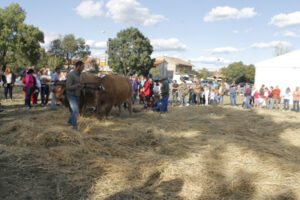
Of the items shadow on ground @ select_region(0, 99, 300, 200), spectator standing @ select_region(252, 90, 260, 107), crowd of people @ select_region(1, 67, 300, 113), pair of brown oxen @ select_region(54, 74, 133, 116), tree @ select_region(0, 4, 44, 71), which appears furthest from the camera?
tree @ select_region(0, 4, 44, 71)

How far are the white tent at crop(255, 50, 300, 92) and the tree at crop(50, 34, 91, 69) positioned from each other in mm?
44470

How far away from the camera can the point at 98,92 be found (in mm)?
7242

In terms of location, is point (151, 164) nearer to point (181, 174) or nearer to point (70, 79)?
point (181, 174)

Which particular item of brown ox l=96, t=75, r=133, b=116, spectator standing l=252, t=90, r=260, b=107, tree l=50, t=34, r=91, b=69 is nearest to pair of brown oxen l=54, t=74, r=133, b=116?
brown ox l=96, t=75, r=133, b=116

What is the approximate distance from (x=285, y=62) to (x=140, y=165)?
2135 centimetres

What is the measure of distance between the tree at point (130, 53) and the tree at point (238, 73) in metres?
23.7

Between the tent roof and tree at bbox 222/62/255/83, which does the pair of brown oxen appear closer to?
the tent roof

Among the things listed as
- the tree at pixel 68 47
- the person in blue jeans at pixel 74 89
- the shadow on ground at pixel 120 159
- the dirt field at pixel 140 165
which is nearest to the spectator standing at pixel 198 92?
the shadow on ground at pixel 120 159

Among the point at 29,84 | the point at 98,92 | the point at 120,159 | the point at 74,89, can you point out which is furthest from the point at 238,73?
the point at 120,159

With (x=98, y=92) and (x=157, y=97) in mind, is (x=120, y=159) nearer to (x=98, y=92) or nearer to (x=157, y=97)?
(x=98, y=92)

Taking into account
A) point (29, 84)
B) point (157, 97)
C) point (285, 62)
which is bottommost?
point (157, 97)

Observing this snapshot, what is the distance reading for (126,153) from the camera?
450cm

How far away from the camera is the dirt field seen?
3.19 metres

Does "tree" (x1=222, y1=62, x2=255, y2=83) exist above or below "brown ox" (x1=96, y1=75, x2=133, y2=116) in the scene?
above
